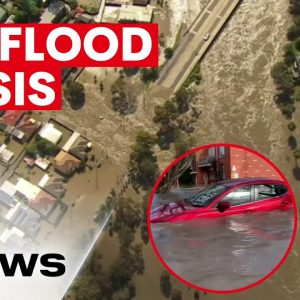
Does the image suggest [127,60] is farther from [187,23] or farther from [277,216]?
[277,216]

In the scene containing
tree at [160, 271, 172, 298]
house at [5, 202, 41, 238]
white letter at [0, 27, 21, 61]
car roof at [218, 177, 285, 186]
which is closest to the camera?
car roof at [218, 177, 285, 186]

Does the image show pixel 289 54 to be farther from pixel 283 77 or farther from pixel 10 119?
pixel 10 119

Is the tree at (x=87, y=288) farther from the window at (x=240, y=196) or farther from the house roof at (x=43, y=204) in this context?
the window at (x=240, y=196)

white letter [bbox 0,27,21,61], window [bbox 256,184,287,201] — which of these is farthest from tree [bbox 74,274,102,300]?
window [bbox 256,184,287,201]

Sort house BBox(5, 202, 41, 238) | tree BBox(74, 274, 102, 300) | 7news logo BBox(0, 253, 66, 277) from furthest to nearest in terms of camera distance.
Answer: house BBox(5, 202, 41, 238)
7news logo BBox(0, 253, 66, 277)
tree BBox(74, 274, 102, 300)

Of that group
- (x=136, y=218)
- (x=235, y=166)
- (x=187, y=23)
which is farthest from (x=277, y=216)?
(x=187, y=23)

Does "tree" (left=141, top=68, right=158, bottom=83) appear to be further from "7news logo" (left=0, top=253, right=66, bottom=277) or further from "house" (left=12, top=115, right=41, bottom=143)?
"7news logo" (left=0, top=253, right=66, bottom=277)
